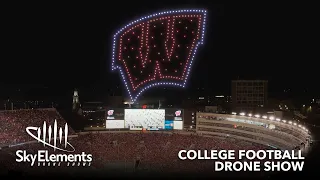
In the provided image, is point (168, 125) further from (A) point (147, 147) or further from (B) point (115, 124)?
(B) point (115, 124)

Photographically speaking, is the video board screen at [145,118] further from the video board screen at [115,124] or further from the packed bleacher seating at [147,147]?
the packed bleacher seating at [147,147]

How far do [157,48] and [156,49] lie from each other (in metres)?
0.12

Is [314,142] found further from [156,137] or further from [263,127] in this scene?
[156,137]

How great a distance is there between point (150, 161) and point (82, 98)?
2415 inches

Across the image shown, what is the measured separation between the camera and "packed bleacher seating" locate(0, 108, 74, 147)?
32.6m

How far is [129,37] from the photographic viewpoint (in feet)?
84.9

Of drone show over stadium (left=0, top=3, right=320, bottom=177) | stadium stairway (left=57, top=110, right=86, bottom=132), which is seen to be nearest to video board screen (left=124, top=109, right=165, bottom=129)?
drone show over stadium (left=0, top=3, right=320, bottom=177)

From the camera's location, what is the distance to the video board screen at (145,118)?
104ft

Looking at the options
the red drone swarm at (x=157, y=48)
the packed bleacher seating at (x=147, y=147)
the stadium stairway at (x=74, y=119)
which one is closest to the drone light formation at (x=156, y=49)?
the red drone swarm at (x=157, y=48)

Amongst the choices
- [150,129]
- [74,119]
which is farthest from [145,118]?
[74,119]

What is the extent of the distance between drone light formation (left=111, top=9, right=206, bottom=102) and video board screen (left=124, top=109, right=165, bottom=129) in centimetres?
453

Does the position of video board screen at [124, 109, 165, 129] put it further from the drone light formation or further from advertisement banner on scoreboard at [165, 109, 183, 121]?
the drone light formation

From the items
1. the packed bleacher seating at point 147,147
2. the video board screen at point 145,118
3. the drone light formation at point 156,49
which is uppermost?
the drone light formation at point 156,49

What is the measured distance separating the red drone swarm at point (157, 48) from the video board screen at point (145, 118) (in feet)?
17.1
